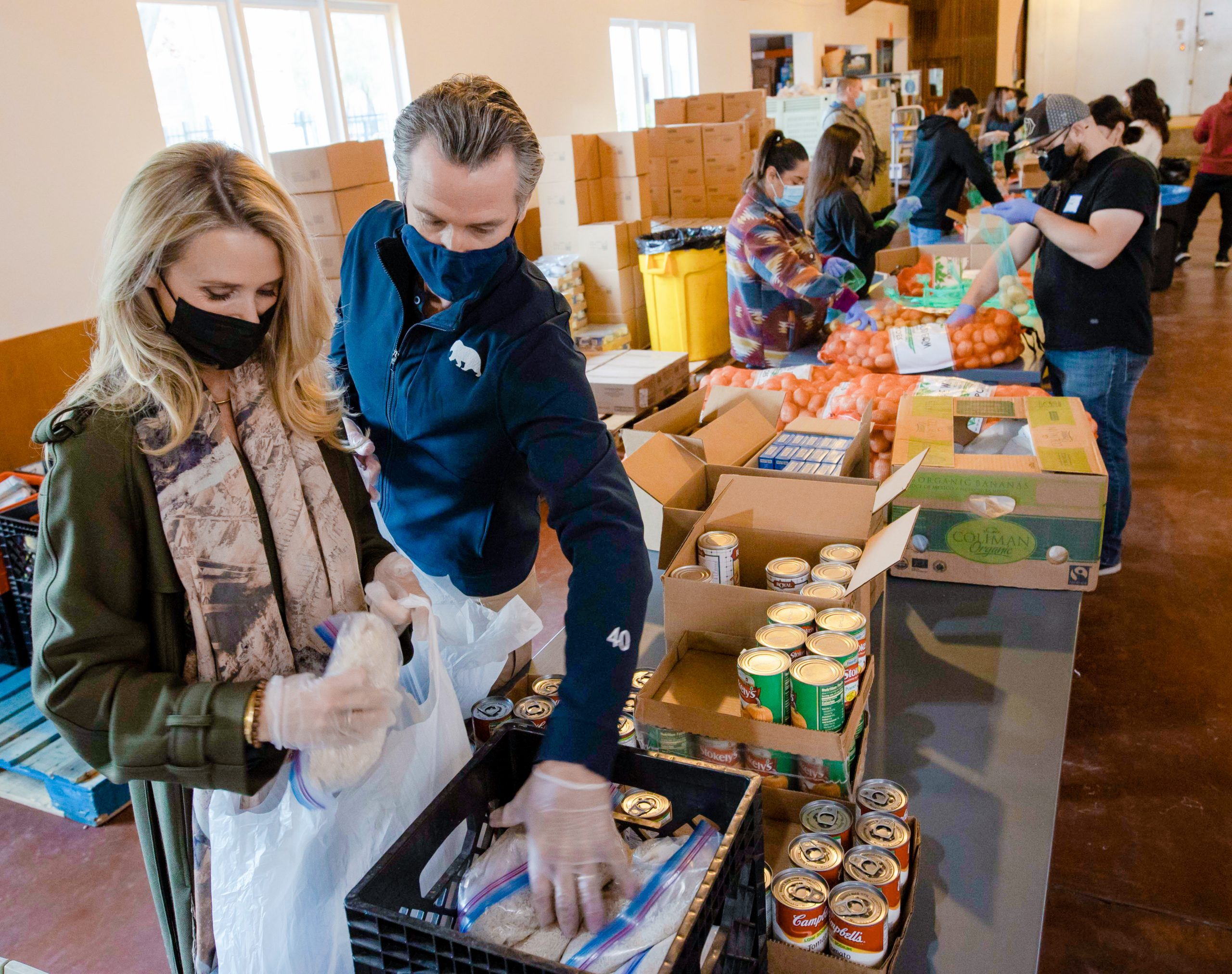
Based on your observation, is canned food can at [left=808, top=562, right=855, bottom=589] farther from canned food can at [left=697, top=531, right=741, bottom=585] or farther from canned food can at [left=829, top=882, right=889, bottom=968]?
canned food can at [left=829, top=882, right=889, bottom=968]

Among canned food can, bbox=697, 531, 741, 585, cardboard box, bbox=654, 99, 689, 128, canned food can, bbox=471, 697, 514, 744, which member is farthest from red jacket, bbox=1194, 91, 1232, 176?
canned food can, bbox=471, 697, 514, 744

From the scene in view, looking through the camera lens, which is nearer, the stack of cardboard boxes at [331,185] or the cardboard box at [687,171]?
the stack of cardboard boxes at [331,185]

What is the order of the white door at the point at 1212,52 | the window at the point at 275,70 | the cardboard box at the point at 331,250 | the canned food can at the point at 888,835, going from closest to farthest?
the canned food can at the point at 888,835 < the cardboard box at the point at 331,250 < the window at the point at 275,70 < the white door at the point at 1212,52

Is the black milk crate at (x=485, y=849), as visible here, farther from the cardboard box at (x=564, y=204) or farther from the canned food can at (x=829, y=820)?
the cardboard box at (x=564, y=204)

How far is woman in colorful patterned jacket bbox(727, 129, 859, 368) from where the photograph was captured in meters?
4.24

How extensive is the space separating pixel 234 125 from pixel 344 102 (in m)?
0.90

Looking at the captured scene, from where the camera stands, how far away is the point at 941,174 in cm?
618

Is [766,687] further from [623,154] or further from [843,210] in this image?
[623,154]

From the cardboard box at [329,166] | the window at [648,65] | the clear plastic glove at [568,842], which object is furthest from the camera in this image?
the window at [648,65]

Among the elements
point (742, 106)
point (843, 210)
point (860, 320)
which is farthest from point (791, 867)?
point (742, 106)

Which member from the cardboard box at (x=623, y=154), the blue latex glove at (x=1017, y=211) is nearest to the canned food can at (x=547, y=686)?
the blue latex glove at (x=1017, y=211)

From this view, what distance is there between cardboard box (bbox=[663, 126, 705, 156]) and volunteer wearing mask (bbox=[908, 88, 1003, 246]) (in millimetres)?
1662

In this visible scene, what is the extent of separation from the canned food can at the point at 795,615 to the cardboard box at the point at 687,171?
6330mm

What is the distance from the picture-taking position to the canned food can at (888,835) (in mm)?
1152
